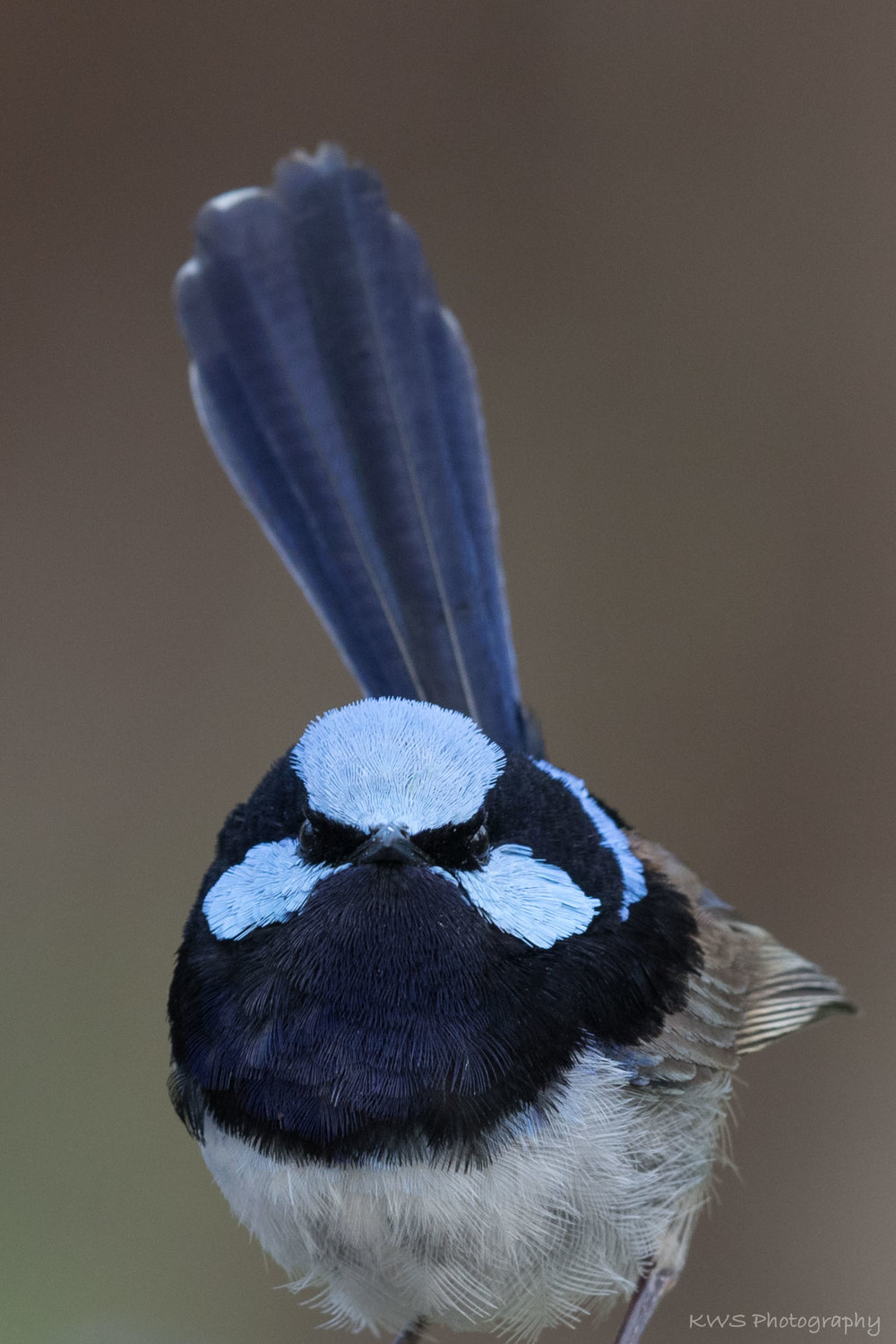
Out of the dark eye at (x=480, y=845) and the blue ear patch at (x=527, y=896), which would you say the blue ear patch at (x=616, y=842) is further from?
the dark eye at (x=480, y=845)

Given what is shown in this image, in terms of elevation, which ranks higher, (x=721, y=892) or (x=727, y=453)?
(x=727, y=453)

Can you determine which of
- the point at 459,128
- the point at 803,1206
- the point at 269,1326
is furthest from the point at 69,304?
the point at 803,1206

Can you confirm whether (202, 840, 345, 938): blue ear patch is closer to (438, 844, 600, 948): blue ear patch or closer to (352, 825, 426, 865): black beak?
(352, 825, 426, 865): black beak

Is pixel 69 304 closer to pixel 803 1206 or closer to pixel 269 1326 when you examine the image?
pixel 269 1326

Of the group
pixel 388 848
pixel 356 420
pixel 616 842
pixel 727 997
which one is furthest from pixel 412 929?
pixel 356 420

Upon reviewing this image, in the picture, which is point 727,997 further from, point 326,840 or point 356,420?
point 356,420

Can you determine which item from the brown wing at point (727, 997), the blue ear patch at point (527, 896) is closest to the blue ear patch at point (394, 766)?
the blue ear patch at point (527, 896)

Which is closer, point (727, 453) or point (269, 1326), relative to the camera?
point (269, 1326)
